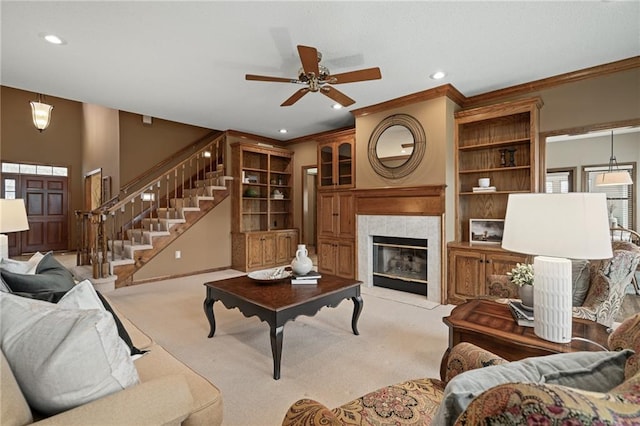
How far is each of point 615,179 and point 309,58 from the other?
476 centimetres

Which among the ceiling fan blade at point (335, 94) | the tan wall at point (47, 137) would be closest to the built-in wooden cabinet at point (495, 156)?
the ceiling fan blade at point (335, 94)

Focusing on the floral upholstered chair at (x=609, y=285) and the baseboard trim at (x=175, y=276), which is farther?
the baseboard trim at (x=175, y=276)

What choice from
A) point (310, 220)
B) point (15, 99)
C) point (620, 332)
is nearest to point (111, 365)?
point (620, 332)

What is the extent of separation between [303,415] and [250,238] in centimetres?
505

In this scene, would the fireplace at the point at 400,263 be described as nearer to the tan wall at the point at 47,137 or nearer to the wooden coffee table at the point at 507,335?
the wooden coffee table at the point at 507,335

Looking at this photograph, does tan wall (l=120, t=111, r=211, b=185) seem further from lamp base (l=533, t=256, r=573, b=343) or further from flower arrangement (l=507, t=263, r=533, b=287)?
lamp base (l=533, t=256, r=573, b=343)

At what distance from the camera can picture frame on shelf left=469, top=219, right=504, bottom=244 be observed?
4.01 m

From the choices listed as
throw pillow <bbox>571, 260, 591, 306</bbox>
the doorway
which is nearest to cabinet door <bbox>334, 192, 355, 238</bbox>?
the doorway

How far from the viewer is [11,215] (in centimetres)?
281

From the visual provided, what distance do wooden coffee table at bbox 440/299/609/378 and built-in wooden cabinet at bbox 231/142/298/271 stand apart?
14.9 ft

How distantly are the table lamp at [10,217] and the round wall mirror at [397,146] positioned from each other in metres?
4.11

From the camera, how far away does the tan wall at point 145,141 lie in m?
6.30

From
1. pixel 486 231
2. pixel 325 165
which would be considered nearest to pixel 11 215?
pixel 325 165

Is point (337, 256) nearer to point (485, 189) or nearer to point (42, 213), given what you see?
point (485, 189)
